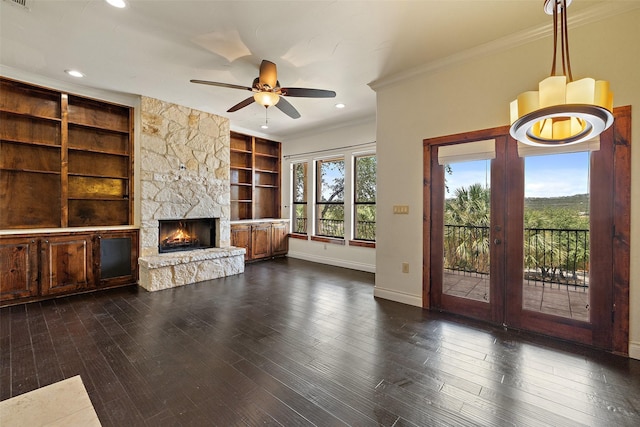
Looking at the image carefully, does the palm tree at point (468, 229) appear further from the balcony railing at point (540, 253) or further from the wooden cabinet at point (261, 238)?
the wooden cabinet at point (261, 238)

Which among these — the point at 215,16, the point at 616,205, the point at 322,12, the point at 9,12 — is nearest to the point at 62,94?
the point at 9,12

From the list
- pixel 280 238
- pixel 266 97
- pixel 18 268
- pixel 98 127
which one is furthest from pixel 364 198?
pixel 18 268

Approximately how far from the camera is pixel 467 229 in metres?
3.28

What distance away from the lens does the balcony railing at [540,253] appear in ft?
8.64

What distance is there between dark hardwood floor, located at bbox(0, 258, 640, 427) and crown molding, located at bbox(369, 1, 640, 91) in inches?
118

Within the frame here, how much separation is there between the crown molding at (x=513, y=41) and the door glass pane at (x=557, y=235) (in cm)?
120

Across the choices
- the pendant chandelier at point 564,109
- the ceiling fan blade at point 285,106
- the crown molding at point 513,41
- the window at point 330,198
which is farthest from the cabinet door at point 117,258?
the pendant chandelier at point 564,109

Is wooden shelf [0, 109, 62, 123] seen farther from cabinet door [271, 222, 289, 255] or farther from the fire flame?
cabinet door [271, 222, 289, 255]

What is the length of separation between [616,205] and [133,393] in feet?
13.7

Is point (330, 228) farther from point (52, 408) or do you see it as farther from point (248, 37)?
point (52, 408)

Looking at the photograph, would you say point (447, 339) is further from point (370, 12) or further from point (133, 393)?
point (370, 12)

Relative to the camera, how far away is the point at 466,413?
1717 mm

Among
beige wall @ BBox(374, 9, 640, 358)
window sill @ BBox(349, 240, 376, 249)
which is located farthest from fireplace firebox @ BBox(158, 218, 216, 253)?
beige wall @ BBox(374, 9, 640, 358)

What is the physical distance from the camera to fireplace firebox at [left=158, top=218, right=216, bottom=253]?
16.7ft
